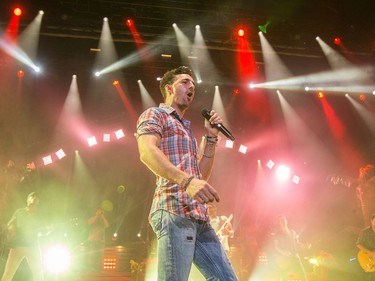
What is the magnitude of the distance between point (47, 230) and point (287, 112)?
27.0 ft

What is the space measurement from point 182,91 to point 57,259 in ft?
24.2

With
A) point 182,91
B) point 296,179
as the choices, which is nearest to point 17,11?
point 182,91

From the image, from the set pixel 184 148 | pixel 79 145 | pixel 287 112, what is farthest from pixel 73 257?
pixel 287 112

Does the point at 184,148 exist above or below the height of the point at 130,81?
below

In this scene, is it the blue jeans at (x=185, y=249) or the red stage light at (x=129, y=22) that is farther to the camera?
the red stage light at (x=129, y=22)

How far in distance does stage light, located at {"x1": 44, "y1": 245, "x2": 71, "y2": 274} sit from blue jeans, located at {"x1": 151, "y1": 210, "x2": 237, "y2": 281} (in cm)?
688

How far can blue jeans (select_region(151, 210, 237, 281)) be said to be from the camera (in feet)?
5.33

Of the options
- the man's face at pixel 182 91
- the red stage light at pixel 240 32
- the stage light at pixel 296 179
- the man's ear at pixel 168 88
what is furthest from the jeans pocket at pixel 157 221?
the stage light at pixel 296 179

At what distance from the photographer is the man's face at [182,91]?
220 cm

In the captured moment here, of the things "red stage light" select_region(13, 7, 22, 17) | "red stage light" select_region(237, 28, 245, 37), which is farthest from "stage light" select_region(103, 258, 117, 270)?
"red stage light" select_region(237, 28, 245, 37)

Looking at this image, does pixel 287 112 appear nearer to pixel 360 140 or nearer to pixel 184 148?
pixel 360 140

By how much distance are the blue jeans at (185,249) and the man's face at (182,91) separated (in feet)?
2.45

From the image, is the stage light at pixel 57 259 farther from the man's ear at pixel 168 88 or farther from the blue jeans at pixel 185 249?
the blue jeans at pixel 185 249

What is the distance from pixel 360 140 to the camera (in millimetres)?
11305
